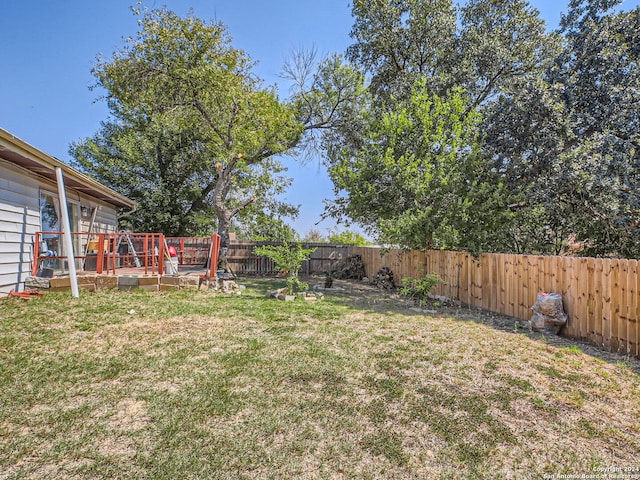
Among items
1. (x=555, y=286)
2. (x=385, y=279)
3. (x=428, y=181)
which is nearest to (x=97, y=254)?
(x=385, y=279)

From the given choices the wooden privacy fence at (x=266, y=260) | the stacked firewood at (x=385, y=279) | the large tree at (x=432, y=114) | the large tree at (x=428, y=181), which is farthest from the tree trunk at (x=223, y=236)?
the stacked firewood at (x=385, y=279)

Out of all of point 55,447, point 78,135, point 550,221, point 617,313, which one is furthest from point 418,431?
point 78,135

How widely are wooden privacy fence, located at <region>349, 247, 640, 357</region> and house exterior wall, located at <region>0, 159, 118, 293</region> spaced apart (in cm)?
886

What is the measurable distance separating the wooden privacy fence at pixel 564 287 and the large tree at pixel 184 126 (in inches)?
282

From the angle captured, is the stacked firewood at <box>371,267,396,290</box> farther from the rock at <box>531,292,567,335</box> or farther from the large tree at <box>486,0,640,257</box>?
the rock at <box>531,292,567,335</box>

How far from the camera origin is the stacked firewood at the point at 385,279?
34.4ft

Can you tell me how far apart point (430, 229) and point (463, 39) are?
266 inches

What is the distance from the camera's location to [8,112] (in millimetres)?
10086

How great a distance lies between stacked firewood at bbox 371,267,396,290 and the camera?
10.5 m

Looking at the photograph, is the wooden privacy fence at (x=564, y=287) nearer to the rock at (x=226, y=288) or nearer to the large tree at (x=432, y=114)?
the large tree at (x=432, y=114)

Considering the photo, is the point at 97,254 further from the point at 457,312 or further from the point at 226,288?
the point at 457,312

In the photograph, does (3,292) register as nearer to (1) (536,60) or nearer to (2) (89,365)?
(2) (89,365)

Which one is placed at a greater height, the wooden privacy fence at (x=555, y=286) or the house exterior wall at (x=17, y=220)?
the house exterior wall at (x=17, y=220)

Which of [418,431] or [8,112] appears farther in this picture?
[8,112]
